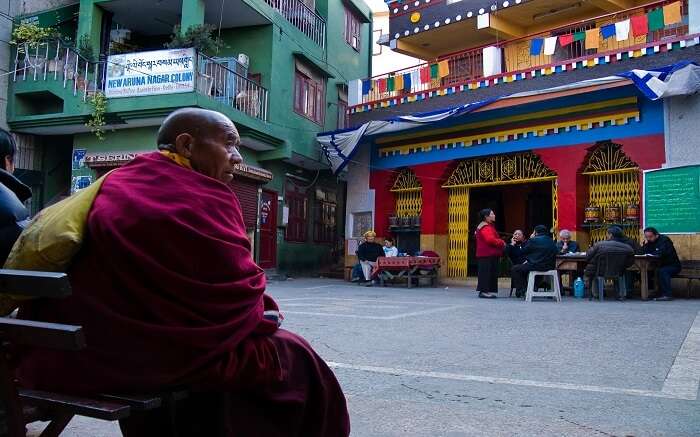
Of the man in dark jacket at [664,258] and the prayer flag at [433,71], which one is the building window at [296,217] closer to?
the prayer flag at [433,71]

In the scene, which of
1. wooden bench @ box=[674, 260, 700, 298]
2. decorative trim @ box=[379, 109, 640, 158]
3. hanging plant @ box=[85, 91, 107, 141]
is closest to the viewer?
wooden bench @ box=[674, 260, 700, 298]

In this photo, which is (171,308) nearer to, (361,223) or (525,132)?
(525,132)

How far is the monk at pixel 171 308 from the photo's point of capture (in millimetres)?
1748

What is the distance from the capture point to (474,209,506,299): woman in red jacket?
10.7 meters

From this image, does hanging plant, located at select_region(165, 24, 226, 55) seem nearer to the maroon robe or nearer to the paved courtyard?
the paved courtyard

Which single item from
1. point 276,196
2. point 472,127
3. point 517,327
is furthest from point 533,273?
point 276,196

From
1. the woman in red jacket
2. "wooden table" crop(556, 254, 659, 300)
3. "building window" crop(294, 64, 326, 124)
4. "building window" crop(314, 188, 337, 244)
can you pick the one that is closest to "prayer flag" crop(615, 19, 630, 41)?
"wooden table" crop(556, 254, 659, 300)

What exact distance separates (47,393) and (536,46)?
13.4 m

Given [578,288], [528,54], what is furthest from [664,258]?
[528,54]

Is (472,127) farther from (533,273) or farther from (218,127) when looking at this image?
(218,127)

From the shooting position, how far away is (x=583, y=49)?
45.3 ft

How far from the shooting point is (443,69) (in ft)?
49.7

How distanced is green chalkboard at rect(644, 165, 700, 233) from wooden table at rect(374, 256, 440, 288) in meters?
4.81

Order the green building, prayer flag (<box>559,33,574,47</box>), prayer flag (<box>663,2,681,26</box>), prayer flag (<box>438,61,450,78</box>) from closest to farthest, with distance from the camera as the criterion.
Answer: prayer flag (<box>663,2,681,26</box>), prayer flag (<box>559,33,574,47</box>), the green building, prayer flag (<box>438,61,450,78</box>)
